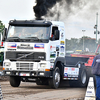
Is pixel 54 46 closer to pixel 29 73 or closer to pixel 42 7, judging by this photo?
pixel 29 73

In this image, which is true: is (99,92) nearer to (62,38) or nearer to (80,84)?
(62,38)

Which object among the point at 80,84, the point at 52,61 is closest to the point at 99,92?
the point at 52,61

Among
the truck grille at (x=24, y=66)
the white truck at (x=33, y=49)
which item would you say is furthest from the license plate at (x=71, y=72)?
the truck grille at (x=24, y=66)

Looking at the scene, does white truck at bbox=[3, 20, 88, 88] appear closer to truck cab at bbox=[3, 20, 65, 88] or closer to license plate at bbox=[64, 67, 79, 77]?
truck cab at bbox=[3, 20, 65, 88]

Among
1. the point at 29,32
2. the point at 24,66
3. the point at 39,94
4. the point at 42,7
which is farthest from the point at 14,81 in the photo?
the point at 42,7

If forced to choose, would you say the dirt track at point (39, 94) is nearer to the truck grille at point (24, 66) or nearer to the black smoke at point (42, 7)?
the truck grille at point (24, 66)

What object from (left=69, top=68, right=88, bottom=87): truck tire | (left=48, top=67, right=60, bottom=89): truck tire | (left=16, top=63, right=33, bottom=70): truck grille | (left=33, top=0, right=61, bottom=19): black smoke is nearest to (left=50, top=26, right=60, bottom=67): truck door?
(left=48, top=67, right=60, bottom=89): truck tire

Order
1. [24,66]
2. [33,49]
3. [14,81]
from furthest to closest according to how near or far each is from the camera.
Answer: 1. [14,81]
2. [24,66]
3. [33,49]

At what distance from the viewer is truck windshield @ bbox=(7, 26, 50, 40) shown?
1363 centimetres

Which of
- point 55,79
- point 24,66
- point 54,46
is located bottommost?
point 55,79

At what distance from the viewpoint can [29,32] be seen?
13.8 meters

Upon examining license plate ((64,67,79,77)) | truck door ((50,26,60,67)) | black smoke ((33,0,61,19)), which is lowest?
license plate ((64,67,79,77))

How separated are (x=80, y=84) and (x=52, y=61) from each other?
3.03m

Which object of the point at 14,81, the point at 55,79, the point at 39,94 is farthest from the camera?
the point at 14,81
